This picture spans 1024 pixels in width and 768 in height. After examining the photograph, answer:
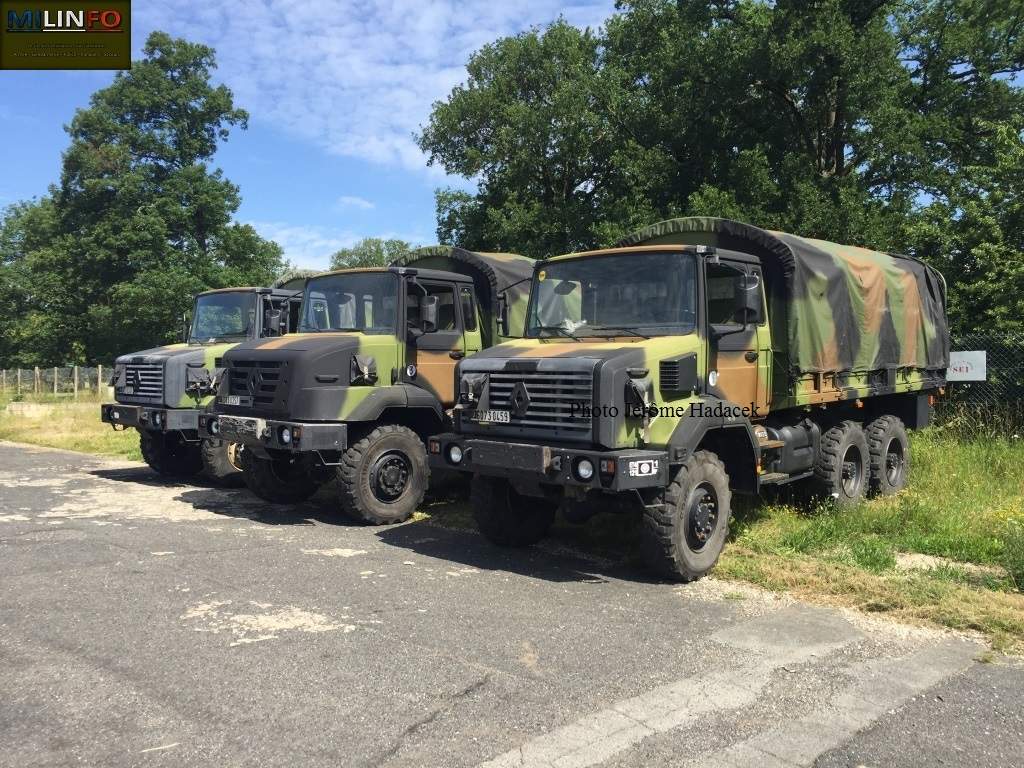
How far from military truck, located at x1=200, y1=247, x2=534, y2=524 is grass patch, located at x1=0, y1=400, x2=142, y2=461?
6.87 meters

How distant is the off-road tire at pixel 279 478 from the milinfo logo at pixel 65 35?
21.0 feet

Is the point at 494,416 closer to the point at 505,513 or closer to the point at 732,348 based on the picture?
the point at 505,513

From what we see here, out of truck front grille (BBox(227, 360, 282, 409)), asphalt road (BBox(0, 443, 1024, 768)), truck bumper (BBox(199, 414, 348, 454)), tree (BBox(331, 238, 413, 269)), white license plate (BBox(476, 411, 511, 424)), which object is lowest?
asphalt road (BBox(0, 443, 1024, 768))

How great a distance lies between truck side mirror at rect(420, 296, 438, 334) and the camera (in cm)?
875

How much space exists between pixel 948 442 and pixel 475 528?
25.1 feet

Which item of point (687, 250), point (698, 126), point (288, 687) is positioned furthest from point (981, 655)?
point (698, 126)

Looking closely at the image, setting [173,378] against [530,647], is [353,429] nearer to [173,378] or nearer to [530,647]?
[173,378]

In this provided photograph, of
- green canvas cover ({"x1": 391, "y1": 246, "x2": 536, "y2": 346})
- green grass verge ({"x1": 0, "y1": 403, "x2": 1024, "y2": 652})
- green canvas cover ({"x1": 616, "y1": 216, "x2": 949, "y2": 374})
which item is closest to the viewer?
green grass verge ({"x1": 0, "y1": 403, "x2": 1024, "y2": 652})

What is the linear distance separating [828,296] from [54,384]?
33.6 metres

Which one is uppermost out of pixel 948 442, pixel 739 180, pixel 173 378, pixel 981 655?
pixel 739 180

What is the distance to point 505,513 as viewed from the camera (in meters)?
7.48

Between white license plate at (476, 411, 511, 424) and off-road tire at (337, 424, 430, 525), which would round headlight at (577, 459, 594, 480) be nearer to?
white license plate at (476, 411, 511, 424)

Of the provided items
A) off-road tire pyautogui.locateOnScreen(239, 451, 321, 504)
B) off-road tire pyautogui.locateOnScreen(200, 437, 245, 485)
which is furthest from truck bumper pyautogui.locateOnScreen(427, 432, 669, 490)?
off-road tire pyautogui.locateOnScreen(200, 437, 245, 485)

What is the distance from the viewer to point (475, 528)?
855cm
